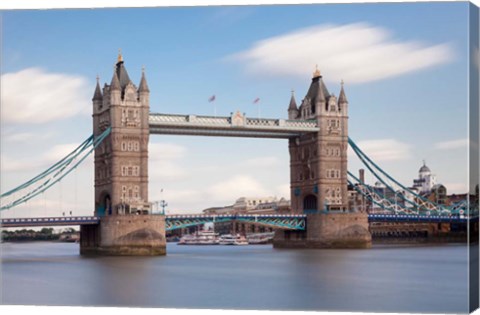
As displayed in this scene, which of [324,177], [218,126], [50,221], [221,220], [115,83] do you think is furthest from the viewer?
[324,177]

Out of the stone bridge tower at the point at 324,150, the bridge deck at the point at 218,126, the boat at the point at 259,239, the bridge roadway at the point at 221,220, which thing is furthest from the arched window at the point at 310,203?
the boat at the point at 259,239

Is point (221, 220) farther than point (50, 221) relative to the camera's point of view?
Yes

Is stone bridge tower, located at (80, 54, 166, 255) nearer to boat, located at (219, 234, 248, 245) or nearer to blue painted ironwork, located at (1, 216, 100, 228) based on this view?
blue painted ironwork, located at (1, 216, 100, 228)

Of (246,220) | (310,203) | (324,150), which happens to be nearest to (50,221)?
(246,220)

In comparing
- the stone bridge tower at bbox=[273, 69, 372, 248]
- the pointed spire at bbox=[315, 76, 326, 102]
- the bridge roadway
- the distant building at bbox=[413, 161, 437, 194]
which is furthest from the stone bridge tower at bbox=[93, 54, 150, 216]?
the distant building at bbox=[413, 161, 437, 194]

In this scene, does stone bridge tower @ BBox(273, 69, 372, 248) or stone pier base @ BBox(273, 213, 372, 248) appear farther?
stone bridge tower @ BBox(273, 69, 372, 248)

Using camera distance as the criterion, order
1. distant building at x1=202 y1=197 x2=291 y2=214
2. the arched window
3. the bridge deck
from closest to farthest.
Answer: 1. the bridge deck
2. the arched window
3. distant building at x1=202 y1=197 x2=291 y2=214

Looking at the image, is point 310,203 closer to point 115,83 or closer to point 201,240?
point 115,83

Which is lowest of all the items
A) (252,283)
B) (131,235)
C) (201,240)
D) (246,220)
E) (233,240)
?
(201,240)
